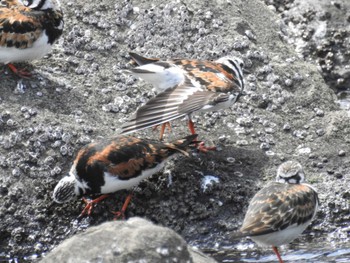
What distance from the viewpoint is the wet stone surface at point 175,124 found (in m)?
7.74

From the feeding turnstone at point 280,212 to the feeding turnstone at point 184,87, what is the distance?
1.09 m

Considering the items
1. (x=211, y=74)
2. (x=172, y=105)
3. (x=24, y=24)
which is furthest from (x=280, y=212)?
(x=24, y=24)

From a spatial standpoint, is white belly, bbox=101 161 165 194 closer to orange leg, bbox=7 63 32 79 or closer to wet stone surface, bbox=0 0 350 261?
wet stone surface, bbox=0 0 350 261

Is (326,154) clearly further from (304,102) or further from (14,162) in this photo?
(14,162)

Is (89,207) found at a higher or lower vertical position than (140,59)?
lower

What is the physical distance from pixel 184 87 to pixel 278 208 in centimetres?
173

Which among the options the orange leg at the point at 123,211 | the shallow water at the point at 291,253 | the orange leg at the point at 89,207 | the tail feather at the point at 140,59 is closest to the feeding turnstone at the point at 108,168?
the orange leg at the point at 123,211

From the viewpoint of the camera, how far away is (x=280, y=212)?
7000mm

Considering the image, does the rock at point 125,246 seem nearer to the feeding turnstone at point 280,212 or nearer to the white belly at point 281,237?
the feeding turnstone at point 280,212

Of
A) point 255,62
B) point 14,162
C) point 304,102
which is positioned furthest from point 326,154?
point 14,162

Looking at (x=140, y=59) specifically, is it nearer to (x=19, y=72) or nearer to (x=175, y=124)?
(x=175, y=124)

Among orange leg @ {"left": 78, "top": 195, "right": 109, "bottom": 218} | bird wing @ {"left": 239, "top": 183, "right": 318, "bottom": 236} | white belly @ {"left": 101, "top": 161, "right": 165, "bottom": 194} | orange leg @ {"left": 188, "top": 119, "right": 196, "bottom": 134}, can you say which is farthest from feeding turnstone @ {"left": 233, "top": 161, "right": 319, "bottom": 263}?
orange leg @ {"left": 78, "top": 195, "right": 109, "bottom": 218}

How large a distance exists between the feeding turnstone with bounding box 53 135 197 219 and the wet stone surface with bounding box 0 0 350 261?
0.86ft

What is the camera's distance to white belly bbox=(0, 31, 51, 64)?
8.45 m
